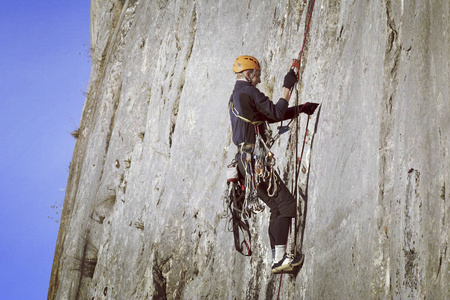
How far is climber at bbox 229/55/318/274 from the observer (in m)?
6.02

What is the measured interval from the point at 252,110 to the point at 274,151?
4.24ft

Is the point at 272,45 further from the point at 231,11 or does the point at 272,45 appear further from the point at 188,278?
the point at 188,278

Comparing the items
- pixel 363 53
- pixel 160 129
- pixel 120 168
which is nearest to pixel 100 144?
pixel 120 168

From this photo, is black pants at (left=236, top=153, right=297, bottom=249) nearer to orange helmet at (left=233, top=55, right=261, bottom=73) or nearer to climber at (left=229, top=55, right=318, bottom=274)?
climber at (left=229, top=55, right=318, bottom=274)

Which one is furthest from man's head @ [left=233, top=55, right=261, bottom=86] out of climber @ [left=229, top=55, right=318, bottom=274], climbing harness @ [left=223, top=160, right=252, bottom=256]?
climbing harness @ [left=223, top=160, right=252, bottom=256]

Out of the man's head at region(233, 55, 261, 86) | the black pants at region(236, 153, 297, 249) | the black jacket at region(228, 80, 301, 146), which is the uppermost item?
the man's head at region(233, 55, 261, 86)

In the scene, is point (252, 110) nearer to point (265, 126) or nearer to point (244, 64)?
point (265, 126)

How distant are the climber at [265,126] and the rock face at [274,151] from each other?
28 cm

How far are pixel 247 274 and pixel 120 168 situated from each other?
195 inches

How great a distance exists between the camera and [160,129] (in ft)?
33.7

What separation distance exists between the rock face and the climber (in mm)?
283

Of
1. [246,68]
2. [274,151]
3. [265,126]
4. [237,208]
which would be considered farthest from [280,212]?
[246,68]

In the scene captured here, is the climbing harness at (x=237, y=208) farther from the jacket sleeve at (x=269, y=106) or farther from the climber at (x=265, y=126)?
the jacket sleeve at (x=269, y=106)

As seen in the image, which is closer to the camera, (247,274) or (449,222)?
(449,222)
